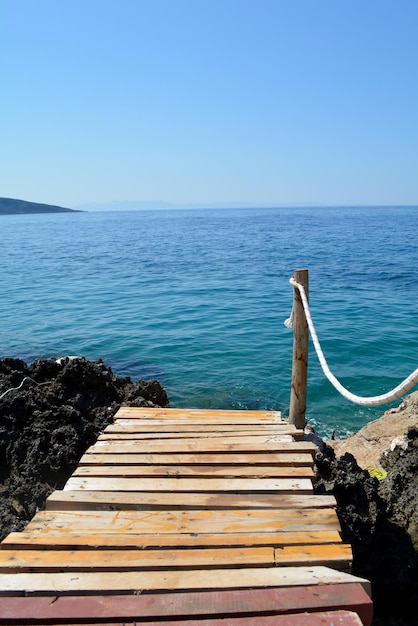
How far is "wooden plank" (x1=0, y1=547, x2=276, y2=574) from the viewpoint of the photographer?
2.71 m

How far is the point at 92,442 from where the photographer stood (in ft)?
18.9

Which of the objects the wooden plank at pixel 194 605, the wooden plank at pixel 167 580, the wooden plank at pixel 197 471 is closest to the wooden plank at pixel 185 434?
the wooden plank at pixel 197 471

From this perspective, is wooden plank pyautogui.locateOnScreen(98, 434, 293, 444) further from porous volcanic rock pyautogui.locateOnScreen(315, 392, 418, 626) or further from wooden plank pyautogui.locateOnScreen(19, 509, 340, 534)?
wooden plank pyautogui.locateOnScreen(19, 509, 340, 534)

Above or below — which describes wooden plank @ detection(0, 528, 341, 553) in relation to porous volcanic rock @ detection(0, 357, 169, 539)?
above

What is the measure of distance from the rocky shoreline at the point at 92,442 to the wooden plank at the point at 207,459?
0.94 metres

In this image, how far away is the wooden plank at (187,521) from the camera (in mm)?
3113

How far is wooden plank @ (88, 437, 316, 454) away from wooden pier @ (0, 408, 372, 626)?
0.7 inches

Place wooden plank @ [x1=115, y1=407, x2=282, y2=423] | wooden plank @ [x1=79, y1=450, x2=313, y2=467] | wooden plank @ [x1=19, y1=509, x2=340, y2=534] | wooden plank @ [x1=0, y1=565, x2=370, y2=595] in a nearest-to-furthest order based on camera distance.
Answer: wooden plank @ [x1=0, y1=565, x2=370, y2=595] < wooden plank @ [x1=19, y1=509, x2=340, y2=534] < wooden plank @ [x1=79, y1=450, x2=313, y2=467] < wooden plank @ [x1=115, y1=407, x2=282, y2=423]

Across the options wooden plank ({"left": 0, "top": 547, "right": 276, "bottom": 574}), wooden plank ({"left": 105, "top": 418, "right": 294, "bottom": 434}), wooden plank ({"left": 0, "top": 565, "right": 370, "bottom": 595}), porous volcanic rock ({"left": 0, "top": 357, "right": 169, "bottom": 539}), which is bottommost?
porous volcanic rock ({"left": 0, "top": 357, "right": 169, "bottom": 539})

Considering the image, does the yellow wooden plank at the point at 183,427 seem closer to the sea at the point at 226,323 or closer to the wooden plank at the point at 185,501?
the wooden plank at the point at 185,501

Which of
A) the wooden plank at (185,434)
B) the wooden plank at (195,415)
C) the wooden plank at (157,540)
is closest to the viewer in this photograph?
the wooden plank at (157,540)

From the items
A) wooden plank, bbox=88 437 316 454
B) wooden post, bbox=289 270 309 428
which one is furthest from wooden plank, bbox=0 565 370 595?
wooden post, bbox=289 270 309 428

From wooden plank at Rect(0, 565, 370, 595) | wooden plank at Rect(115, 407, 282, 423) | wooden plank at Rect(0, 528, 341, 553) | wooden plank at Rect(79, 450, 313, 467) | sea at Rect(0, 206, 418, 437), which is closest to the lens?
wooden plank at Rect(0, 565, 370, 595)

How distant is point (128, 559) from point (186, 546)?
1.12ft
